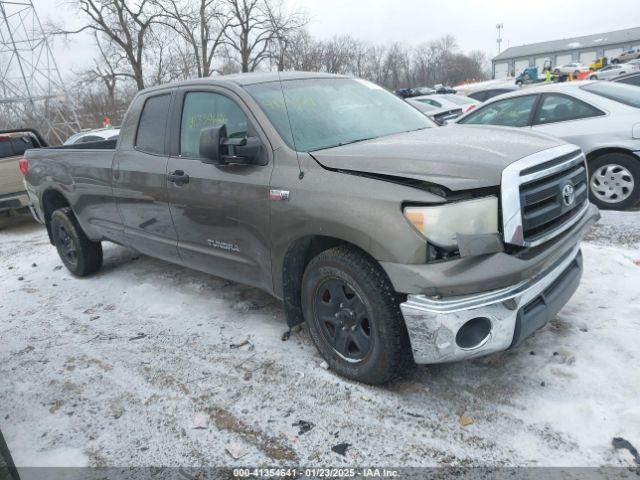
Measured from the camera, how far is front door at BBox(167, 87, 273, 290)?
3.36 metres

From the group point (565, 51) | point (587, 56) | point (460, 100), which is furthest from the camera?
point (565, 51)

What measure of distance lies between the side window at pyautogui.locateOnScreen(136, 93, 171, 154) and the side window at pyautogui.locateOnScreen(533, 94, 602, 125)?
197 inches

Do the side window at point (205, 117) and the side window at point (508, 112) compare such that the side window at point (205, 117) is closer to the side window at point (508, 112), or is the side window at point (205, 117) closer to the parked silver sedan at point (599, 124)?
the parked silver sedan at point (599, 124)

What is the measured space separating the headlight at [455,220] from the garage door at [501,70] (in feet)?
317

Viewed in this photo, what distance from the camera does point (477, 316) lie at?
8.17 ft

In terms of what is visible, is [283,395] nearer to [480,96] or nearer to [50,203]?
[50,203]

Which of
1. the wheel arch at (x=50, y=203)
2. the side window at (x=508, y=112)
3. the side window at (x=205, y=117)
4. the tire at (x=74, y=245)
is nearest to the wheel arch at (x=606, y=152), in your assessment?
the side window at (x=508, y=112)

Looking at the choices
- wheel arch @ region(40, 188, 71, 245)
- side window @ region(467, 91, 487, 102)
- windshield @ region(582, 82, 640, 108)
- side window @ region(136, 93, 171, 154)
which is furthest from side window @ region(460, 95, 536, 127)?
side window @ region(467, 91, 487, 102)

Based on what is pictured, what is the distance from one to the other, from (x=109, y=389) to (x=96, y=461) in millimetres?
723

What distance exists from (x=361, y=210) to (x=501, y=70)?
326 ft

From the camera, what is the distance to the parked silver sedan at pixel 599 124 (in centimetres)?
595

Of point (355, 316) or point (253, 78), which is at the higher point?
point (253, 78)

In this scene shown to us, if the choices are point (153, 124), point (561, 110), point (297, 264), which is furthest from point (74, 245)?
point (561, 110)

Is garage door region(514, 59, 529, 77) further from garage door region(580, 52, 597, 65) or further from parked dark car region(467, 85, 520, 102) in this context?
parked dark car region(467, 85, 520, 102)
